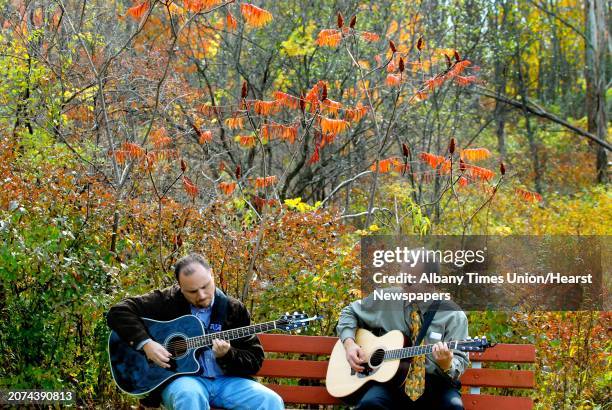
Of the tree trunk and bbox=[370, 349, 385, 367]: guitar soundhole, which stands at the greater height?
the tree trunk

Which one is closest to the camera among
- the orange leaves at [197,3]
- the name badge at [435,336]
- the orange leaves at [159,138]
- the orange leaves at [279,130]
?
the name badge at [435,336]

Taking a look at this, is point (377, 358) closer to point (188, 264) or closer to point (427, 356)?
point (427, 356)

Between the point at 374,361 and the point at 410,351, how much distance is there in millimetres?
320

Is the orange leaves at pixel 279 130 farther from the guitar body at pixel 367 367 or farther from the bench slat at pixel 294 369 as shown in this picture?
the guitar body at pixel 367 367

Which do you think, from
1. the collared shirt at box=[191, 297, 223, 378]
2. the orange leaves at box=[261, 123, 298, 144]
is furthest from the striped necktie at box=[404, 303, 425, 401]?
the orange leaves at box=[261, 123, 298, 144]

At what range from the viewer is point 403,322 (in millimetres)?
5422

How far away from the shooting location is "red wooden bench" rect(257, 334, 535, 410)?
549 centimetres

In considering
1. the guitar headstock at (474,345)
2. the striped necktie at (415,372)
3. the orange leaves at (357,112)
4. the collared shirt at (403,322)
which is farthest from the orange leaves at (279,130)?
the guitar headstock at (474,345)

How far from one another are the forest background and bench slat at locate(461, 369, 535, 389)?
2.56 feet

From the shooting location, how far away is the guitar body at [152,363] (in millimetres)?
5375

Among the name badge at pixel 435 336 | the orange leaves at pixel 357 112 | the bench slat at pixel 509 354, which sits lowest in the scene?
the bench slat at pixel 509 354

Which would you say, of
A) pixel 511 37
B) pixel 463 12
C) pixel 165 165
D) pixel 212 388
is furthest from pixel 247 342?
pixel 511 37

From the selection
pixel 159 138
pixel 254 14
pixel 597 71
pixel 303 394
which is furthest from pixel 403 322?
pixel 597 71

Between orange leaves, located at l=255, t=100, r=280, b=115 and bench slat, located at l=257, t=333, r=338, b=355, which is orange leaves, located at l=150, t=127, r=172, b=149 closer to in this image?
orange leaves, located at l=255, t=100, r=280, b=115
